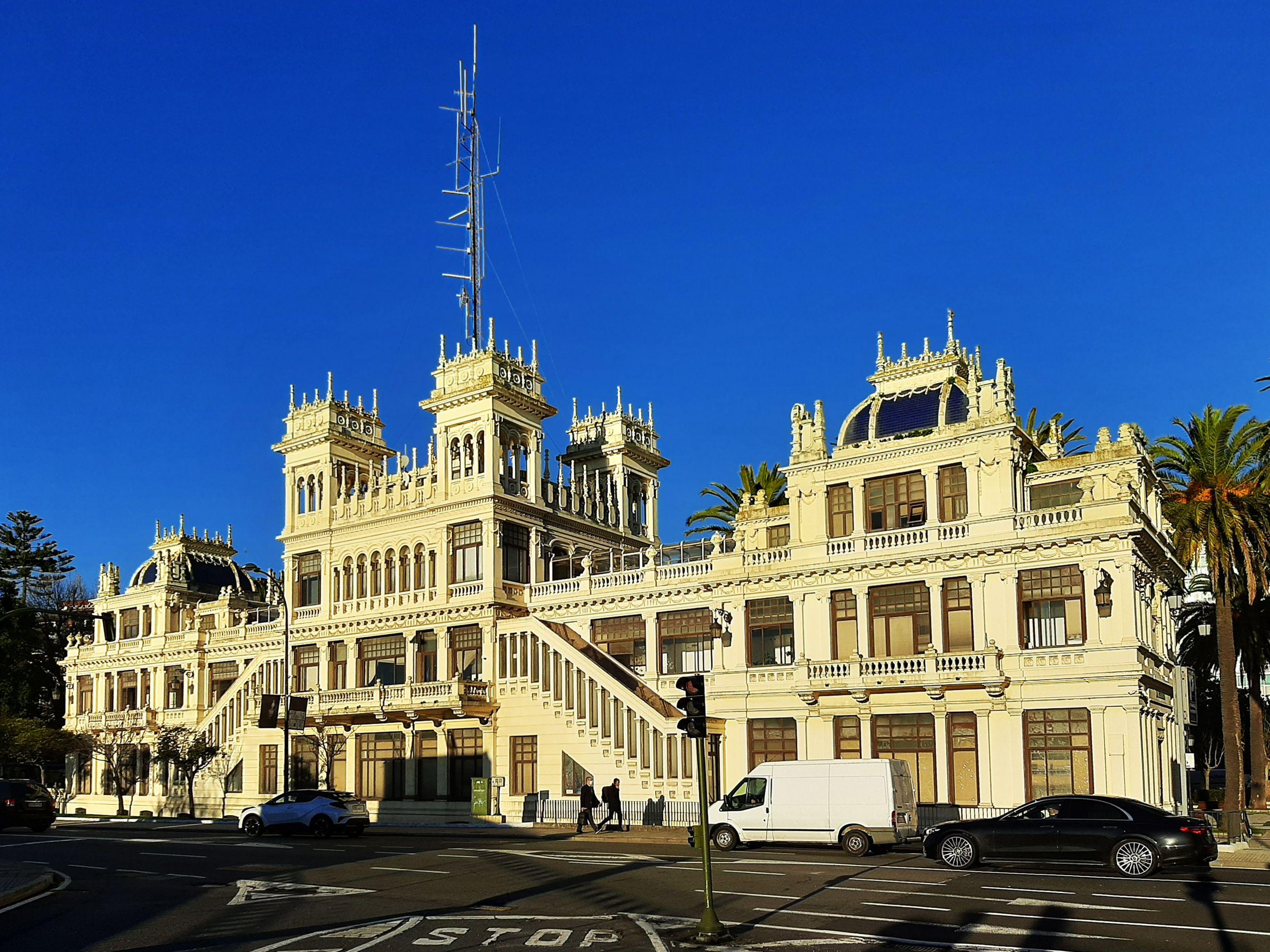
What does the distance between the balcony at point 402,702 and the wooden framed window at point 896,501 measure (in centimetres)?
1701

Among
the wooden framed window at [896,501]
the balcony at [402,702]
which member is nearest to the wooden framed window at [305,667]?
the balcony at [402,702]

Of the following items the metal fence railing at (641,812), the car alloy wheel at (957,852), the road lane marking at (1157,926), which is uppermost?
the road lane marking at (1157,926)

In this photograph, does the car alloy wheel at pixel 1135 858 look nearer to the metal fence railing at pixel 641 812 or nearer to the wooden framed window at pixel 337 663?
the metal fence railing at pixel 641 812

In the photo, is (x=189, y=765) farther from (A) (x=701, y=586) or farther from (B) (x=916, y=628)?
(B) (x=916, y=628)

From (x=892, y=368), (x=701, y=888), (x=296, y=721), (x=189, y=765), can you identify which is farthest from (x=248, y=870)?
(x=189, y=765)

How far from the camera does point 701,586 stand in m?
45.8

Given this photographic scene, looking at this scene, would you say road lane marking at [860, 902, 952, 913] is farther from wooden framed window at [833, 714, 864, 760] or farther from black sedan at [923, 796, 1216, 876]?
wooden framed window at [833, 714, 864, 760]

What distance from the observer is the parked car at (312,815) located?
1598 inches

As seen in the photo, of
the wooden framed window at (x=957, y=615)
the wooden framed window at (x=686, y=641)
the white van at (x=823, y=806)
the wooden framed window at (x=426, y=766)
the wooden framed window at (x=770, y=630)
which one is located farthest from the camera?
the wooden framed window at (x=426, y=766)

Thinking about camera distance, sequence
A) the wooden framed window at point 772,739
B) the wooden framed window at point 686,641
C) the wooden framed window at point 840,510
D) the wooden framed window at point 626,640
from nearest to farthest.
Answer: the wooden framed window at point 772,739 < the wooden framed window at point 840,510 < the wooden framed window at point 686,641 < the wooden framed window at point 626,640

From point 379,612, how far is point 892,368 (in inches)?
982

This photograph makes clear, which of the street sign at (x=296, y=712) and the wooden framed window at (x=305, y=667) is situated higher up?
the wooden framed window at (x=305, y=667)

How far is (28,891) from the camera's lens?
22.8 m

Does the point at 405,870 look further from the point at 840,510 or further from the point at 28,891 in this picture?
the point at 840,510
